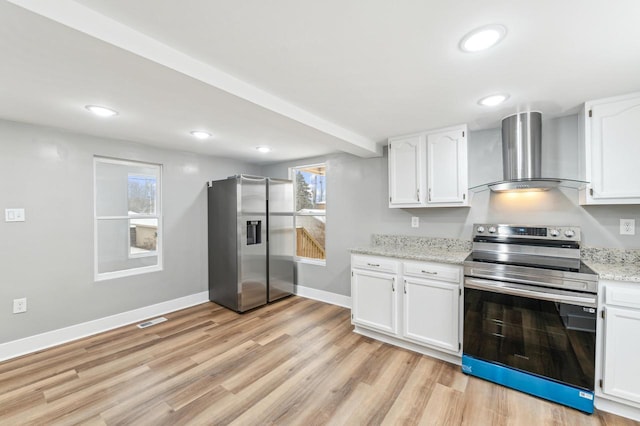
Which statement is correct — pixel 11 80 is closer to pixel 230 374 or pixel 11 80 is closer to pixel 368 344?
pixel 230 374

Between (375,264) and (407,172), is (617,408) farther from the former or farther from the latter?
(407,172)

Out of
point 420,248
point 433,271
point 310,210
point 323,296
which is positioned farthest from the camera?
point 310,210

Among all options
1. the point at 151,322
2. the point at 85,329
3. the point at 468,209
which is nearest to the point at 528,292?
the point at 468,209

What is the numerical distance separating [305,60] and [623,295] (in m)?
2.50

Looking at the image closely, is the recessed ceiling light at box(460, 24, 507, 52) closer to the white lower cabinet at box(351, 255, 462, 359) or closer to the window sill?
the white lower cabinet at box(351, 255, 462, 359)

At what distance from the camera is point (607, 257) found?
2260 millimetres

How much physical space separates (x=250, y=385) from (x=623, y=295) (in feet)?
8.77

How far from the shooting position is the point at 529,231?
2.52m

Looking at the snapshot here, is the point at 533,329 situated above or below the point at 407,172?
below

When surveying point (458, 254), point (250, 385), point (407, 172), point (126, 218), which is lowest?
point (250, 385)

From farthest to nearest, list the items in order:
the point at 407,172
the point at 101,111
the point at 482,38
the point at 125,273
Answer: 1. the point at 125,273
2. the point at 407,172
3. the point at 101,111
4. the point at 482,38

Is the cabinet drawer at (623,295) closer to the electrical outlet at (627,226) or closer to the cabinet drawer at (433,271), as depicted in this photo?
the electrical outlet at (627,226)

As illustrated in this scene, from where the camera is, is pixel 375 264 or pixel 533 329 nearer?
pixel 533 329

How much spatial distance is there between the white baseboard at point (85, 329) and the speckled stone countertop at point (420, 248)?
2.57m
